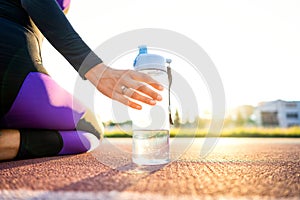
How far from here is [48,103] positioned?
53.9 inches

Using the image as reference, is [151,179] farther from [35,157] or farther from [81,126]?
[81,126]

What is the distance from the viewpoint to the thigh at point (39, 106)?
1285 millimetres

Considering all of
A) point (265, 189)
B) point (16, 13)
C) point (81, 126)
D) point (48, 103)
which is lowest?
point (265, 189)

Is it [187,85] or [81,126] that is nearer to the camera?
[187,85]

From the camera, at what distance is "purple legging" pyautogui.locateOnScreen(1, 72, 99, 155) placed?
1.29 m

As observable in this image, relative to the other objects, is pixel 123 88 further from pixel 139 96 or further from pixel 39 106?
pixel 39 106

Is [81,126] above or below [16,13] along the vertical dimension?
below

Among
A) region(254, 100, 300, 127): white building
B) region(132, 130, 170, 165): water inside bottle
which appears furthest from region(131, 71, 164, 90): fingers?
region(254, 100, 300, 127): white building

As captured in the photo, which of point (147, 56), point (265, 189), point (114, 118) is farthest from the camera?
point (114, 118)

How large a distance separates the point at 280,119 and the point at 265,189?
3638 cm

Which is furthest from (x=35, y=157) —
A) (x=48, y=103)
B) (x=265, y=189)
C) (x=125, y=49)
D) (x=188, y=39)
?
(x=265, y=189)

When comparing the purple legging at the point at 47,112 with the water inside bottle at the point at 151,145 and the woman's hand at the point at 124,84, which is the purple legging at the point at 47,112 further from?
the woman's hand at the point at 124,84

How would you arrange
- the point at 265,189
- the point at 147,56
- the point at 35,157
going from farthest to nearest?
the point at 35,157
the point at 147,56
the point at 265,189

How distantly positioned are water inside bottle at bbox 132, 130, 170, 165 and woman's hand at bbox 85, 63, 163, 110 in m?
0.37
